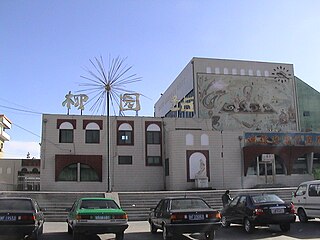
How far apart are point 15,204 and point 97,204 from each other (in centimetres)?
256

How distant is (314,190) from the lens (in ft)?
50.9

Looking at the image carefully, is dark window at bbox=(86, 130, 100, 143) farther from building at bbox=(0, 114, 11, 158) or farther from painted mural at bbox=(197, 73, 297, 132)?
building at bbox=(0, 114, 11, 158)

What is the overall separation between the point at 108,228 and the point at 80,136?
24.3 m

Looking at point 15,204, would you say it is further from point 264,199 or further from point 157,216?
point 264,199

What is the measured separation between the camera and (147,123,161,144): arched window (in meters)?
36.4

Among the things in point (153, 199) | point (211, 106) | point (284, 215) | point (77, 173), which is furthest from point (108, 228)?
point (211, 106)

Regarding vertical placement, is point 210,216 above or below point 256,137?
below

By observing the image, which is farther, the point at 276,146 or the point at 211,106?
the point at 211,106

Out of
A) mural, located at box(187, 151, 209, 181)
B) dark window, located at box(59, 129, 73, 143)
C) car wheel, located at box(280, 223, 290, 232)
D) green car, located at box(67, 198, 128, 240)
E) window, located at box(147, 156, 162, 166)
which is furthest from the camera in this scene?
window, located at box(147, 156, 162, 166)

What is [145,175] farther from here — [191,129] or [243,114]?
[243,114]

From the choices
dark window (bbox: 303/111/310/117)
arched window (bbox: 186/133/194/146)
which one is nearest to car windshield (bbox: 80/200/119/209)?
arched window (bbox: 186/133/194/146)

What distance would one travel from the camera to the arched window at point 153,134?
3641cm

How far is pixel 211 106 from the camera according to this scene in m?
48.6

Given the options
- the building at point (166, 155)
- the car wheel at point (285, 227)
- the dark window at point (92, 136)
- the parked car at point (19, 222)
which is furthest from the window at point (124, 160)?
the parked car at point (19, 222)
